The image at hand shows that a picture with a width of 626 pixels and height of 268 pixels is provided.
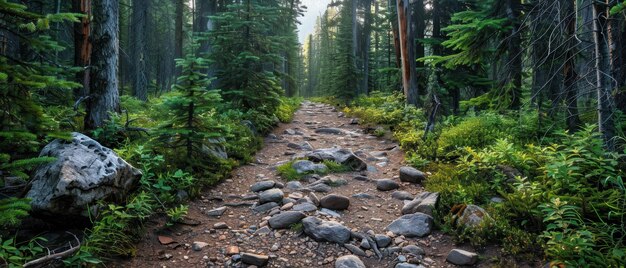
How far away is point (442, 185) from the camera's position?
19.2 feet

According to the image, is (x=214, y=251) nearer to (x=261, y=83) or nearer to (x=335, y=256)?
(x=335, y=256)

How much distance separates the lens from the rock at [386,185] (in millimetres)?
6530

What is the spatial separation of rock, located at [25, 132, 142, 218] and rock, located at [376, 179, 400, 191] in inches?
166

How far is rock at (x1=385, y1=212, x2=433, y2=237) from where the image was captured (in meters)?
4.73

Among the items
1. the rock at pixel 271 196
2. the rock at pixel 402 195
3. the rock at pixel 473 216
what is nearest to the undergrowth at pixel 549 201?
the rock at pixel 473 216

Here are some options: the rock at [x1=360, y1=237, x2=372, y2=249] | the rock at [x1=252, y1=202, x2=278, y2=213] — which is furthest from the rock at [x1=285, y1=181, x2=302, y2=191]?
the rock at [x1=360, y1=237, x2=372, y2=249]

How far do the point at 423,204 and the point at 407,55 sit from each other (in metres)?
9.50

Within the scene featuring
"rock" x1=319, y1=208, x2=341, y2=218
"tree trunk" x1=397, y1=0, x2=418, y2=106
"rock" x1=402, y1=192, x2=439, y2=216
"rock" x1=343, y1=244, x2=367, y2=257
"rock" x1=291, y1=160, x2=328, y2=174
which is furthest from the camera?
"tree trunk" x1=397, y1=0, x2=418, y2=106

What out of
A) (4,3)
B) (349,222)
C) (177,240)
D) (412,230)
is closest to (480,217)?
(412,230)

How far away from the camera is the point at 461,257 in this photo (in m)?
4.04

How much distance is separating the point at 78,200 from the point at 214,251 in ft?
A: 5.27

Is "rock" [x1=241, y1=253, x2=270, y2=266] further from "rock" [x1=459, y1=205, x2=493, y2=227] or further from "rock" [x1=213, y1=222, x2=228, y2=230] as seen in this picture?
"rock" [x1=459, y1=205, x2=493, y2=227]

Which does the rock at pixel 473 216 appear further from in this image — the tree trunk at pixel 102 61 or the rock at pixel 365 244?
the tree trunk at pixel 102 61

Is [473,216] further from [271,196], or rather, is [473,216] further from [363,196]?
[271,196]
